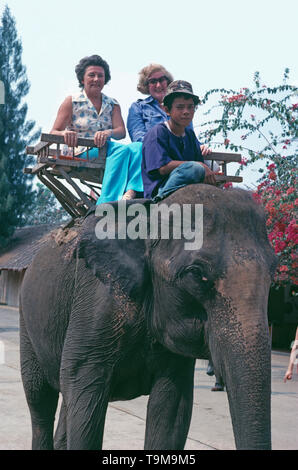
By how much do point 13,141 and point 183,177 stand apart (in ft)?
98.4

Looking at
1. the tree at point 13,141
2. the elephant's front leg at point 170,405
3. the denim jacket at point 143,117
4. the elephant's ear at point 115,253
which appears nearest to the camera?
the elephant's ear at point 115,253

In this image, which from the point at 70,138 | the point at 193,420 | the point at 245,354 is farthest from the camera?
the point at 193,420

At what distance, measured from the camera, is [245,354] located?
223 cm

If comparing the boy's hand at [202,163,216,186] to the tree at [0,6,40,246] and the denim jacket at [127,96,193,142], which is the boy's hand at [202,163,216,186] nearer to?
the denim jacket at [127,96,193,142]

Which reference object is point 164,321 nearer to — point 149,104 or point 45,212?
point 149,104

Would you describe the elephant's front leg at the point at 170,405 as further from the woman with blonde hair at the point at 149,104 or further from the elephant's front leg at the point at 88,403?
the woman with blonde hair at the point at 149,104

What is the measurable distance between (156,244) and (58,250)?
100cm

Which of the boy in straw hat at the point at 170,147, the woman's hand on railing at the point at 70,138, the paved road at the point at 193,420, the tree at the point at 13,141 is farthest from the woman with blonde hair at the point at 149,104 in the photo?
the tree at the point at 13,141

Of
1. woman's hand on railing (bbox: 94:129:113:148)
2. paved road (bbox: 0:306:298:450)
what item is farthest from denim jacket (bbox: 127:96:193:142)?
paved road (bbox: 0:306:298:450)

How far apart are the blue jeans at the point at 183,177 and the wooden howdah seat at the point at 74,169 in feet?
2.21


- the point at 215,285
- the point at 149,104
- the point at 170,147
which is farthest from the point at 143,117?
the point at 215,285

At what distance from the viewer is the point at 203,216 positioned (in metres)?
2.57

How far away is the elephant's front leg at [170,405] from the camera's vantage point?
3029 mm

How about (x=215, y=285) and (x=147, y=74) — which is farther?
(x=147, y=74)
